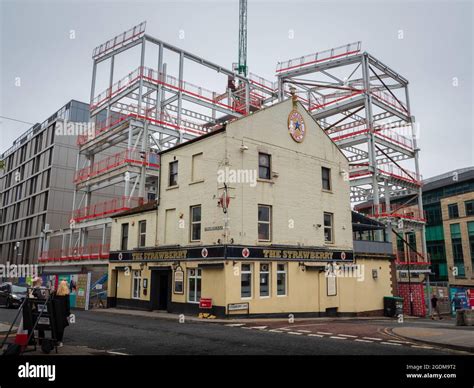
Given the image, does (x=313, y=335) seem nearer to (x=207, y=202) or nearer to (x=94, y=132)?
(x=207, y=202)

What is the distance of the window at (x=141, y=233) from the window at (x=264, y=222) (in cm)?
854

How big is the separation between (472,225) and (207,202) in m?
51.0

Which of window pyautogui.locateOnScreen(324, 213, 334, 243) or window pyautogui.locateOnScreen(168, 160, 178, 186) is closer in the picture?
window pyautogui.locateOnScreen(168, 160, 178, 186)

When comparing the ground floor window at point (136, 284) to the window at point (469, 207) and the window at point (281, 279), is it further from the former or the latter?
the window at point (469, 207)

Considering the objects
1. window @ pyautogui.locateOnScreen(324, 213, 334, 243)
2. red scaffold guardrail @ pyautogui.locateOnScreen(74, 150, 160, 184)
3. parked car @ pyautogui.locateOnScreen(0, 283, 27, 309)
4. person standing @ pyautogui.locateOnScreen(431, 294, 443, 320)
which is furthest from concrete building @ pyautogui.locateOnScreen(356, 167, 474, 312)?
parked car @ pyautogui.locateOnScreen(0, 283, 27, 309)

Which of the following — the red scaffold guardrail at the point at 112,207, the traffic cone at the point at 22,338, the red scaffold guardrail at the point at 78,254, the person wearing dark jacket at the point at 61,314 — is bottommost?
the traffic cone at the point at 22,338

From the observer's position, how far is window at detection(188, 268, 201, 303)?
22.1 metres

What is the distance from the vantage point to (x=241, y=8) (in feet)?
275

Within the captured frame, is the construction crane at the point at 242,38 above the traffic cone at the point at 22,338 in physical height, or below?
above

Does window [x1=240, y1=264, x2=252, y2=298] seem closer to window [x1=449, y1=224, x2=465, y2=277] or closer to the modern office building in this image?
the modern office building

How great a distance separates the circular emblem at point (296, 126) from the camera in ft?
83.9

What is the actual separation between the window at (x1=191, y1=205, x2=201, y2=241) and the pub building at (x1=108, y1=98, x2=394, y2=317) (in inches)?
2.3

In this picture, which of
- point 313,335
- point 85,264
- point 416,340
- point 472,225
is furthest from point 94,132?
point 472,225

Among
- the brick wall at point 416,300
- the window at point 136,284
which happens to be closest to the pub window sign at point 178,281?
the window at point 136,284
